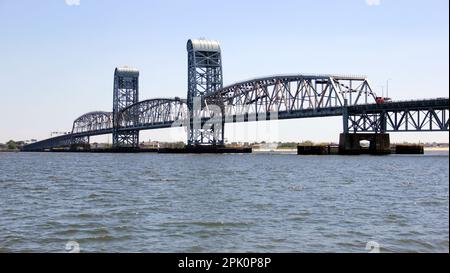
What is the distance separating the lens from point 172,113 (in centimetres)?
19775

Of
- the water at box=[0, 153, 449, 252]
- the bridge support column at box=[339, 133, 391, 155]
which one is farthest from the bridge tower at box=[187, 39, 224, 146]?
the water at box=[0, 153, 449, 252]

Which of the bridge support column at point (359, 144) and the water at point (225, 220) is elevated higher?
the bridge support column at point (359, 144)

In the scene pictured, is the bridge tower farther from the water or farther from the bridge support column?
the water

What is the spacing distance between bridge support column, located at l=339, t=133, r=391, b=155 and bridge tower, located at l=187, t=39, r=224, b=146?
4892cm

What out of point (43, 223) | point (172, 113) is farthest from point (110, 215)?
point (172, 113)

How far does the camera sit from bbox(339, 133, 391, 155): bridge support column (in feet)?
422

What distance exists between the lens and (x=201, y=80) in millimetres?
171250

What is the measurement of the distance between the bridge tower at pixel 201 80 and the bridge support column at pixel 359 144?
4892cm

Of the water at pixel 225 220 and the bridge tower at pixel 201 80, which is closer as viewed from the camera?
the water at pixel 225 220

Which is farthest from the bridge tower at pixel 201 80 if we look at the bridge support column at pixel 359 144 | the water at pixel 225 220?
the water at pixel 225 220

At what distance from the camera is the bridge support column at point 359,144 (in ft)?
422

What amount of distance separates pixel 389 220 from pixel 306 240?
19.9 ft

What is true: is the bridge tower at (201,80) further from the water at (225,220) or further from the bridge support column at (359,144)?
the water at (225,220)
